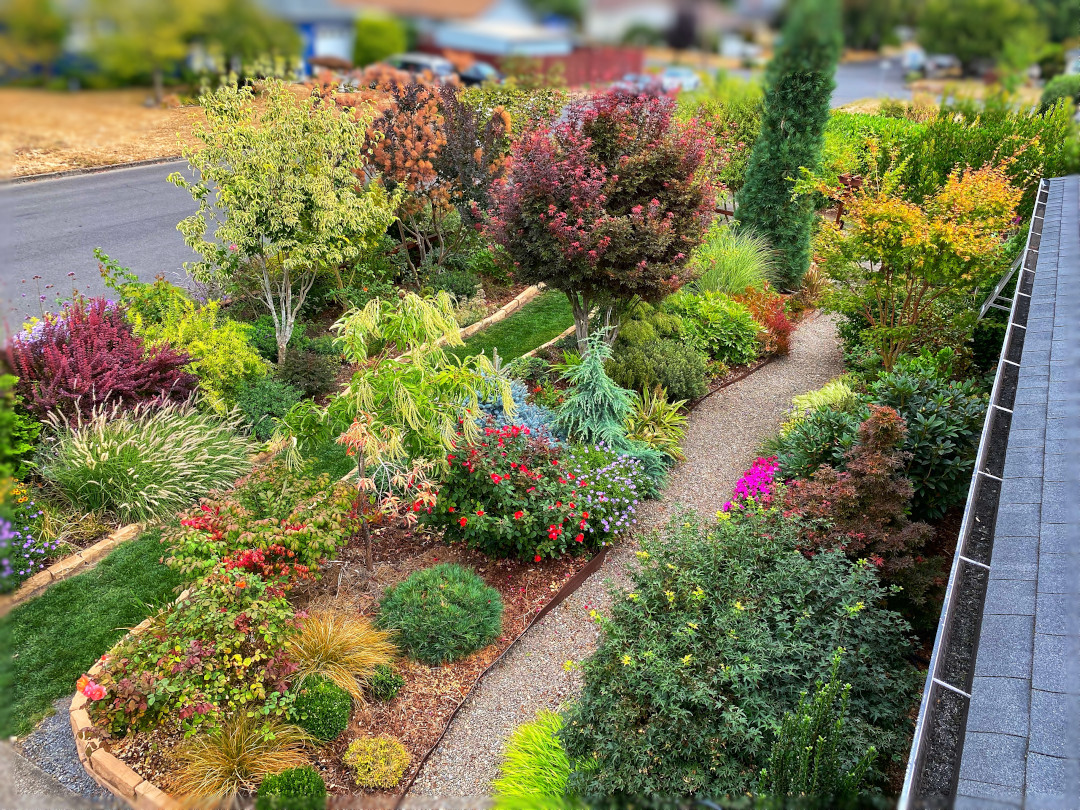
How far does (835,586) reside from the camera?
214 inches

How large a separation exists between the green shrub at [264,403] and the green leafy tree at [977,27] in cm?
813

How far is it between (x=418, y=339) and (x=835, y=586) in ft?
13.9

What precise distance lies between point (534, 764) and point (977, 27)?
5155 mm

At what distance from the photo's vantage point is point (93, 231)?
46.9 ft

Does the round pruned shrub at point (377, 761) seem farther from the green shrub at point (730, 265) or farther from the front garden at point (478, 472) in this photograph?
the green shrub at point (730, 265)

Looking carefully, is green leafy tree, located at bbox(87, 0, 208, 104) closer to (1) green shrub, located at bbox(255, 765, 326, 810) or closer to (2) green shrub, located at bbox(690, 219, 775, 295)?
(1) green shrub, located at bbox(255, 765, 326, 810)

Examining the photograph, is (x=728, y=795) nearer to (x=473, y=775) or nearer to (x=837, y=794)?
(x=837, y=794)

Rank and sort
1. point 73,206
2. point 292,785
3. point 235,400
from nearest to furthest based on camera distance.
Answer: point 292,785, point 235,400, point 73,206

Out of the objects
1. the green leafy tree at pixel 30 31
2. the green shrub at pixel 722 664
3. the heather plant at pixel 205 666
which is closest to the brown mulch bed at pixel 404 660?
the heather plant at pixel 205 666

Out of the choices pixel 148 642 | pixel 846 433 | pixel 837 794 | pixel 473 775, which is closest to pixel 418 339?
pixel 148 642

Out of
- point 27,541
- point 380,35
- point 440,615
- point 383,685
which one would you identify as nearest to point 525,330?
point 440,615

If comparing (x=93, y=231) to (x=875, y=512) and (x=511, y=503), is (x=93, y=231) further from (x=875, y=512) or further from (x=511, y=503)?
(x=875, y=512)

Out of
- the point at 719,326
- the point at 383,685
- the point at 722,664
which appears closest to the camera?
the point at 722,664

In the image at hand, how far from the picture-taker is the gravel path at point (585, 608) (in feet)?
17.2
